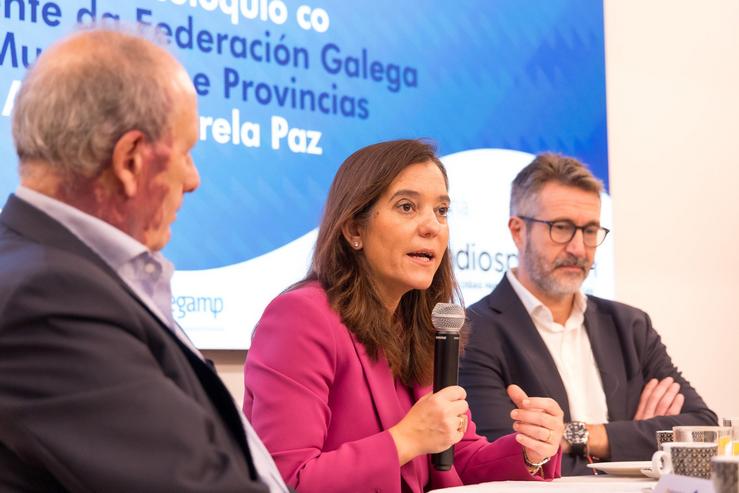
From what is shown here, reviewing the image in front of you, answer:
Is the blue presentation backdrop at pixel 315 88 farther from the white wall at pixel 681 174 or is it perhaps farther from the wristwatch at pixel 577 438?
the wristwatch at pixel 577 438

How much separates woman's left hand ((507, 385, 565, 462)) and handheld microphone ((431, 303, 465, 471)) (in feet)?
0.87

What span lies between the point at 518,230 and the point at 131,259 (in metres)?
2.65

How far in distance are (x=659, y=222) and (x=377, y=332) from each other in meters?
3.08

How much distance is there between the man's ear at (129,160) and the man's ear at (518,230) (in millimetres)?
2620

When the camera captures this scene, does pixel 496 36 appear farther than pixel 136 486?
Yes

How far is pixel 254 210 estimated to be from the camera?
12.7 feet

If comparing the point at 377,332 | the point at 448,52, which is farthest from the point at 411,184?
the point at 448,52

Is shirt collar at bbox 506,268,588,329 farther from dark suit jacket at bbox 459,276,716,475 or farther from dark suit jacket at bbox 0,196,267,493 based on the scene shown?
dark suit jacket at bbox 0,196,267,493

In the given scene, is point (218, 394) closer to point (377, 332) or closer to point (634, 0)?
point (377, 332)

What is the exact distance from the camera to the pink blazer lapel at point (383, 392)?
2.56 meters

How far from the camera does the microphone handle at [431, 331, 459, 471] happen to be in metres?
2.30

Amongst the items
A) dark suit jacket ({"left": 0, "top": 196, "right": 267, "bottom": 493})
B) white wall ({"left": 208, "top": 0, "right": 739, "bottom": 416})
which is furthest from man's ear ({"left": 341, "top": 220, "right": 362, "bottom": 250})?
white wall ({"left": 208, "top": 0, "right": 739, "bottom": 416})

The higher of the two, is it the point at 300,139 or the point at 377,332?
the point at 300,139

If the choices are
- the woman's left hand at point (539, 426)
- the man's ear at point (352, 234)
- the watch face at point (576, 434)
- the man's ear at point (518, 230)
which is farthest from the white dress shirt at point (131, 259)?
the man's ear at point (518, 230)
